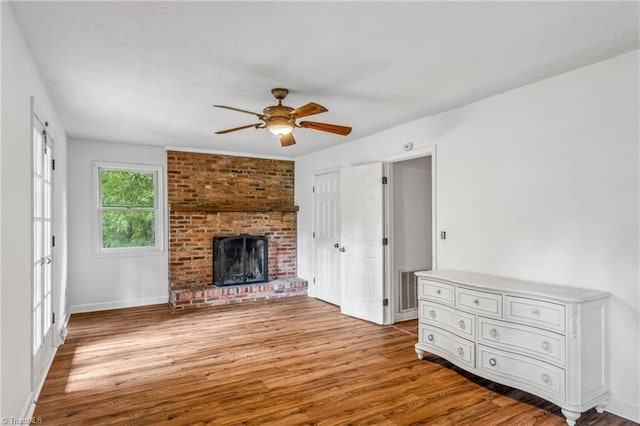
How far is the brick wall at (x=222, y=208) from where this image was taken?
6.00 metres

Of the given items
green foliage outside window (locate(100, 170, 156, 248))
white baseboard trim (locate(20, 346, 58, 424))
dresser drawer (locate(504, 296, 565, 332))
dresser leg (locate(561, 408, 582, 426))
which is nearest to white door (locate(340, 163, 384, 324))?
dresser drawer (locate(504, 296, 565, 332))

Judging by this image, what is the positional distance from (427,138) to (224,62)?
8.00 ft

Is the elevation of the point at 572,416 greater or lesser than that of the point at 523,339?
lesser

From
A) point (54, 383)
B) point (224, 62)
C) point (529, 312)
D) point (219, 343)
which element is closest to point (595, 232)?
point (529, 312)

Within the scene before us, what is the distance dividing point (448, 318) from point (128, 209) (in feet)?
15.8

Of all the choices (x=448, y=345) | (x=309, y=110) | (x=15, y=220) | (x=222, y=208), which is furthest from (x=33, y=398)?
(x=222, y=208)

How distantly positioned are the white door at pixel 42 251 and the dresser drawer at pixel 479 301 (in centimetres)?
331

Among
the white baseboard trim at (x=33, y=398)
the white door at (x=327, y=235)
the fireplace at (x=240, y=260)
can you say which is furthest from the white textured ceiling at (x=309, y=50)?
the fireplace at (x=240, y=260)

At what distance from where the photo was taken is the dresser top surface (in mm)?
2576

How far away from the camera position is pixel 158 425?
2.48m

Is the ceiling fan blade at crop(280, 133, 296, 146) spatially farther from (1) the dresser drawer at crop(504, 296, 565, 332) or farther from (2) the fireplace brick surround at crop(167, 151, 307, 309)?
(2) the fireplace brick surround at crop(167, 151, 307, 309)

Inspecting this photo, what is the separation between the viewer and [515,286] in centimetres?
291

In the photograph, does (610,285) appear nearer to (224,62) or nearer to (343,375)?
(343,375)

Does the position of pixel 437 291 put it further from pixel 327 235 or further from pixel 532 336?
pixel 327 235
